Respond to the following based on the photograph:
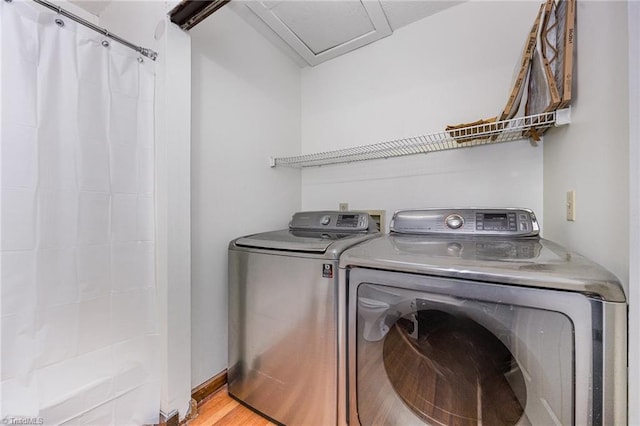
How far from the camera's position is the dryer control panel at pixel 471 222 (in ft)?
3.78

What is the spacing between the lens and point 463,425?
80 cm

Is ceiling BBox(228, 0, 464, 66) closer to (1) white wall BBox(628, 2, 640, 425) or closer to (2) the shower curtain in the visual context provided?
(2) the shower curtain

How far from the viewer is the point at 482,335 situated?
763 mm

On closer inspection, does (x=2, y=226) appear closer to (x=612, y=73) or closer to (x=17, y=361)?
(x=17, y=361)

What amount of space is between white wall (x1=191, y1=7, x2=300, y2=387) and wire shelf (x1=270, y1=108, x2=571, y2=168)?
26cm

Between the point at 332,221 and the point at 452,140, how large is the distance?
0.84m

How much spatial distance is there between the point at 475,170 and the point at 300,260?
1.18 m

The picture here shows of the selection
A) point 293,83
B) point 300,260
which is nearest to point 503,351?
point 300,260

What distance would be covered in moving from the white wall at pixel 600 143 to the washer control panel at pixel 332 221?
881mm

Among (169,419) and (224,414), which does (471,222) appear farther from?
(169,419)

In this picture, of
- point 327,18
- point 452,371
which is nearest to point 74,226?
point 452,371

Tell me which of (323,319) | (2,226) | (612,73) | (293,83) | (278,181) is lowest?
(323,319)

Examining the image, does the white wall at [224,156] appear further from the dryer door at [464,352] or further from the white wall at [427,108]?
the dryer door at [464,352]

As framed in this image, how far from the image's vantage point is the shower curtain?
0.80 m
